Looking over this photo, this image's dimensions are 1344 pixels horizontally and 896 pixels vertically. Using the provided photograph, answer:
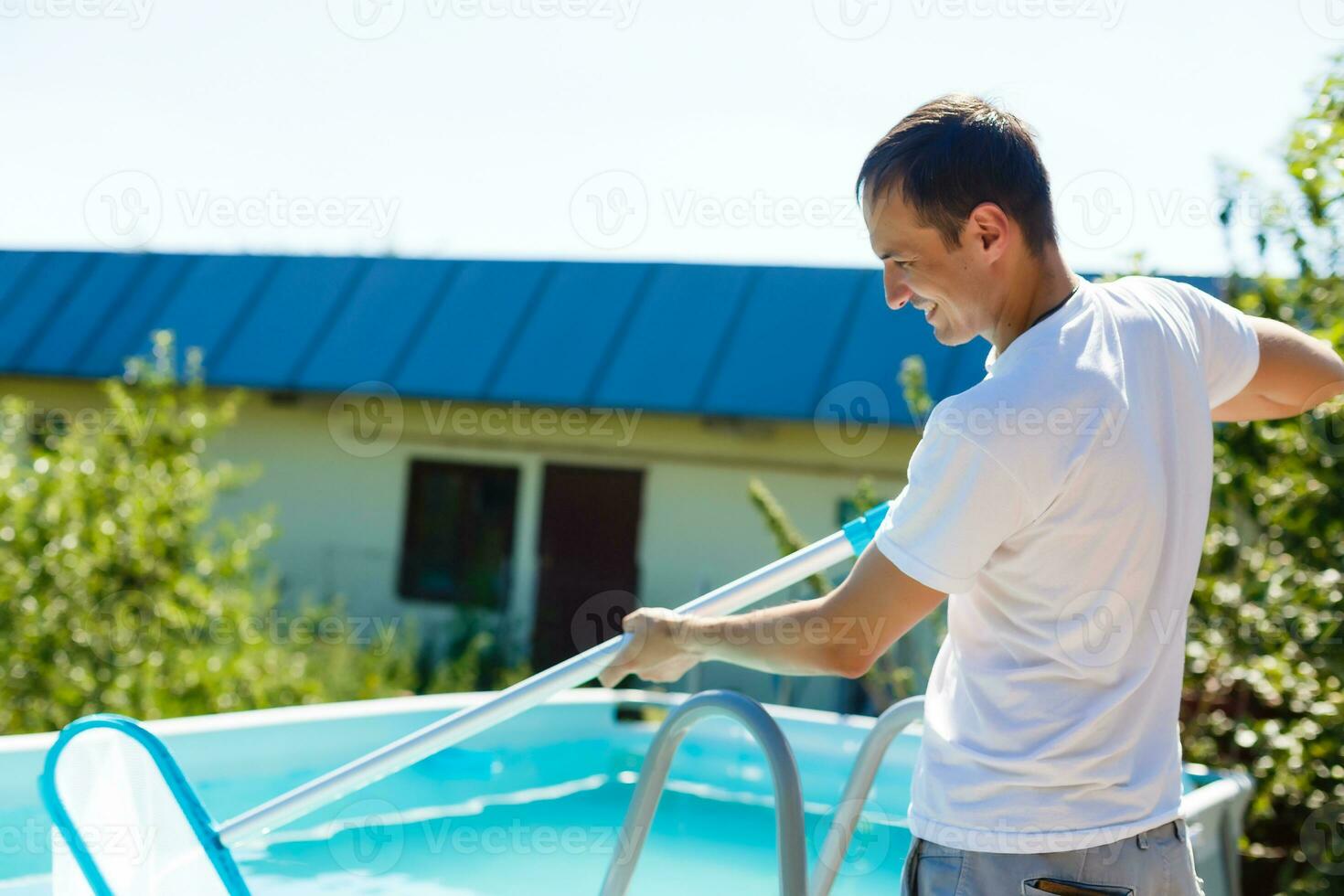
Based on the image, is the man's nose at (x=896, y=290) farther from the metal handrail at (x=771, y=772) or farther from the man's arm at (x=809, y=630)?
the metal handrail at (x=771, y=772)

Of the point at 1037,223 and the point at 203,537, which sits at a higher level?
the point at 1037,223

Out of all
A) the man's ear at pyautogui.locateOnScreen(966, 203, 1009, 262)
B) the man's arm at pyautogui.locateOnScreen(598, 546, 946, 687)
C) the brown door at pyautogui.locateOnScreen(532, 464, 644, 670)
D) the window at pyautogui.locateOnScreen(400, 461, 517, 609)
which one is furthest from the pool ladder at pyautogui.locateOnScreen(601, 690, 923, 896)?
the window at pyautogui.locateOnScreen(400, 461, 517, 609)

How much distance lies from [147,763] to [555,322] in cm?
729

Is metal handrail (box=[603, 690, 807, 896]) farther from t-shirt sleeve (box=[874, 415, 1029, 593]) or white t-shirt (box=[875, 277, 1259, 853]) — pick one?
t-shirt sleeve (box=[874, 415, 1029, 593])

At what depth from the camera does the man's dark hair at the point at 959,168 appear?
153 cm

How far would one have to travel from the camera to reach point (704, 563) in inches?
346

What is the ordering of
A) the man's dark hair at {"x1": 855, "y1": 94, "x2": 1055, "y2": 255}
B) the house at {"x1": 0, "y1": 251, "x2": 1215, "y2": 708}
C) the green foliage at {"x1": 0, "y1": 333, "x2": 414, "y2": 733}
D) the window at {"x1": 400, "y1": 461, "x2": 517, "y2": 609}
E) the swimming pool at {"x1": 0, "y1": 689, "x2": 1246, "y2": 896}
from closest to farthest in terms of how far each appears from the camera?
the man's dark hair at {"x1": 855, "y1": 94, "x2": 1055, "y2": 255} < the swimming pool at {"x1": 0, "y1": 689, "x2": 1246, "y2": 896} < the green foliage at {"x1": 0, "y1": 333, "x2": 414, "y2": 733} < the house at {"x1": 0, "y1": 251, "x2": 1215, "y2": 708} < the window at {"x1": 400, "y1": 461, "x2": 517, "y2": 609}

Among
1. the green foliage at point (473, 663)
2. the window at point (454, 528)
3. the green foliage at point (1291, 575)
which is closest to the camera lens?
the green foliage at point (1291, 575)

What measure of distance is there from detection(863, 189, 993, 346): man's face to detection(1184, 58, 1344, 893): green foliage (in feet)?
5.63

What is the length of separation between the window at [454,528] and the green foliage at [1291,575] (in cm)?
639

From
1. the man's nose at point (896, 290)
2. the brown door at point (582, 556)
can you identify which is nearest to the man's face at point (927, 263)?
the man's nose at point (896, 290)

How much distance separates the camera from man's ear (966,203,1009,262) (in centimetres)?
153

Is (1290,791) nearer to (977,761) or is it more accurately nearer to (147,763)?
(977,761)

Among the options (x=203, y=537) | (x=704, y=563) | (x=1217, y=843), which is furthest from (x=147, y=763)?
(x=704, y=563)
